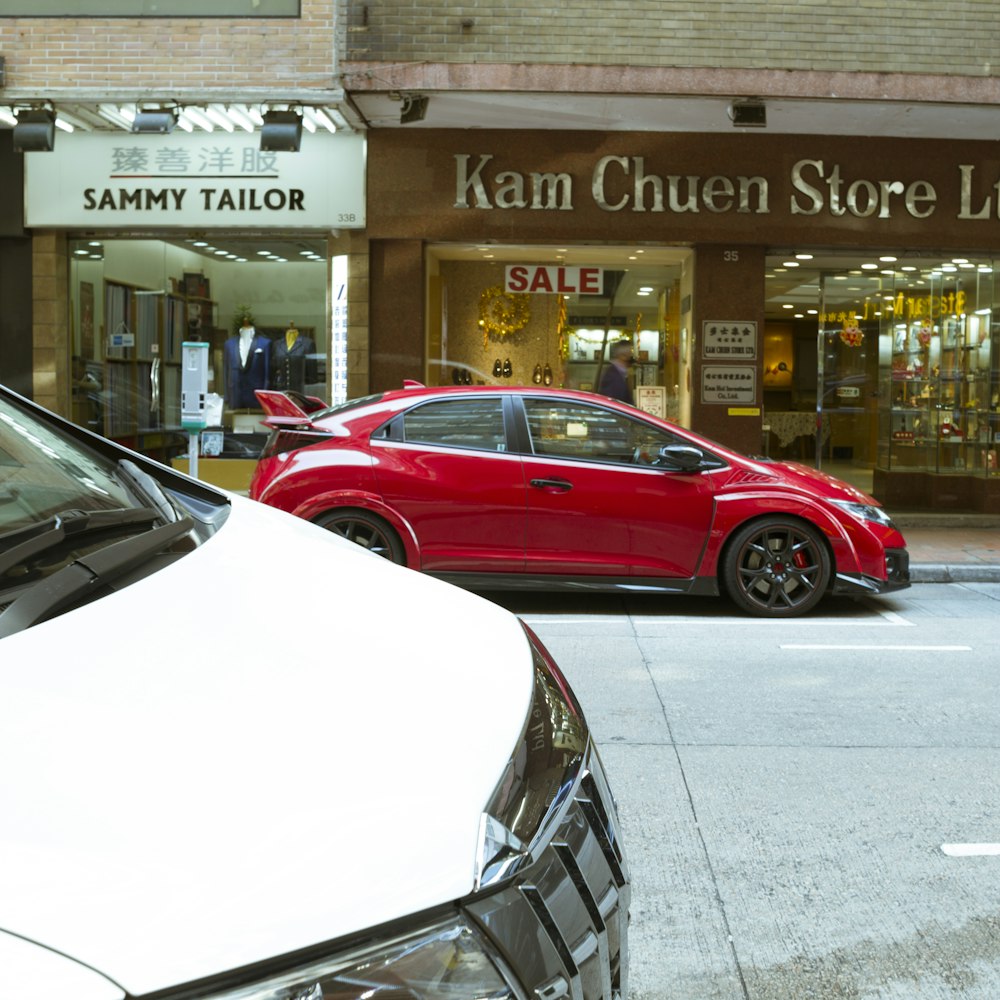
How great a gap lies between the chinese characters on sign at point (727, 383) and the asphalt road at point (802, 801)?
256 inches

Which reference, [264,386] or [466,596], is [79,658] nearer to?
[466,596]

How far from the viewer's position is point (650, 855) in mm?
4184

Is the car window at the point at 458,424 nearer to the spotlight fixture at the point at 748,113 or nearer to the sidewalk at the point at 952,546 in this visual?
the sidewalk at the point at 952,546

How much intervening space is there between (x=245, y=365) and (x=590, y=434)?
22.8 ft

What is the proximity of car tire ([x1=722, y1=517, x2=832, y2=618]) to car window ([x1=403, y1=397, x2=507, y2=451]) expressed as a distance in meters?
1.83

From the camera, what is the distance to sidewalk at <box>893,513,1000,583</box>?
11219 millimetres

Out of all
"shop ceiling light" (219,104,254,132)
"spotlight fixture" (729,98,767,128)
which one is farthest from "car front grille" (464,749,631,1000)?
"shop ceiling light" (219,104,254,132)

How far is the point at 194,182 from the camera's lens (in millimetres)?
14320

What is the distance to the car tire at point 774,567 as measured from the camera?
355 inches

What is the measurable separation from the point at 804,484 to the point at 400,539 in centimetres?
286

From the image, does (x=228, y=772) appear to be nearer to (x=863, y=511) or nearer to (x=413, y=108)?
(x=863, y=511)

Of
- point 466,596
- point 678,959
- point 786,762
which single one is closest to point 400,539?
point 786,762

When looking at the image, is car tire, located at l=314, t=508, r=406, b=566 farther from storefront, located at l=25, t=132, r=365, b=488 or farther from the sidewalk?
storefront, located at l=25, t=132, r=365, b=488

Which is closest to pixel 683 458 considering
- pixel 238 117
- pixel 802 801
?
pixel 802 801
